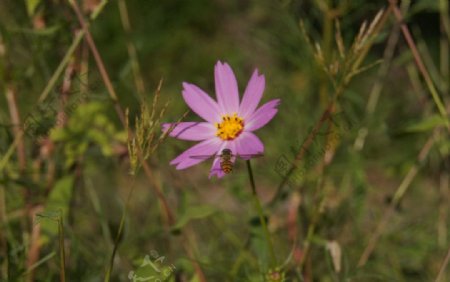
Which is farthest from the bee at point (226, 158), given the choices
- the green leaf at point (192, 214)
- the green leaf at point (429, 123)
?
the green leaf at point (429, 123)

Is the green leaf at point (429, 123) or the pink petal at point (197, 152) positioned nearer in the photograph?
the pink petal at point (197, 152)

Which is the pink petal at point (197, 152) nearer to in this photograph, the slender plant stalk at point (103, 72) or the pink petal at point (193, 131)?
the pink petal at point (193, 131)

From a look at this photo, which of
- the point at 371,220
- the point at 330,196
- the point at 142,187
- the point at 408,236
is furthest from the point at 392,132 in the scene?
the point at 142,187

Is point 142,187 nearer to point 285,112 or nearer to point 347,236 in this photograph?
point 285,112

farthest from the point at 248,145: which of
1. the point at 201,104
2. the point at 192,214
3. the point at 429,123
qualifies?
the point at 429,123

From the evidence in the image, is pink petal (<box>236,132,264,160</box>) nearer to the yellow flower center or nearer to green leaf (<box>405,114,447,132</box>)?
the yellow flower center

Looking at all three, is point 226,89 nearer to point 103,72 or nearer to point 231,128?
point 231,128
